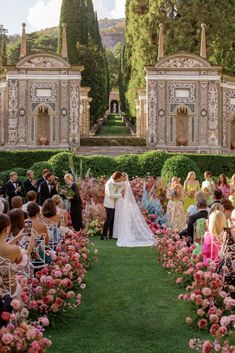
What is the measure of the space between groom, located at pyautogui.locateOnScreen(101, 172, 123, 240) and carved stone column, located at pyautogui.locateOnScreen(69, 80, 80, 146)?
17.9 m

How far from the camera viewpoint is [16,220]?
7258mm

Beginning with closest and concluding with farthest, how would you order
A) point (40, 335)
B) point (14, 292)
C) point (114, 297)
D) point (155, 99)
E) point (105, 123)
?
1. point (40, 335)
2. point (14, 292)
3. point (114, 297)
4. point (155, 99)
5. point (105, 123)

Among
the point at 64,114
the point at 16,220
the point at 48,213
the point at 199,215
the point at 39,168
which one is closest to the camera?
the point at 16,220

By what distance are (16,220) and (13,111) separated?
988 inches

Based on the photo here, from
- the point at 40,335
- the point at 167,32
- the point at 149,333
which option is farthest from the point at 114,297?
the point at 167,32

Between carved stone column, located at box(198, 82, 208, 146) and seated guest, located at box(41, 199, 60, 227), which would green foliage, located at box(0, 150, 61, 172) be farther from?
seated guest, located at box(41, 199, 60, 227)

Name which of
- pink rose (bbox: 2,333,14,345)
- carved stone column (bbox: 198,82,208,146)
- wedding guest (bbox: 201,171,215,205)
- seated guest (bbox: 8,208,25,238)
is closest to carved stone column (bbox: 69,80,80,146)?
carved stone column (bbox: 198,82,208,146)

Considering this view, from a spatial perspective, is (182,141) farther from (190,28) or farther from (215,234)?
(215,234)

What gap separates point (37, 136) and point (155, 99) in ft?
20.8

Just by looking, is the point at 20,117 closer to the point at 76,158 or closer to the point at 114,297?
the point at 76,158

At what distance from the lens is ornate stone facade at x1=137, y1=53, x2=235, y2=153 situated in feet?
103

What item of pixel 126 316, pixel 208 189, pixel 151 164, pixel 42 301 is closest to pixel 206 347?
pixel 42 301

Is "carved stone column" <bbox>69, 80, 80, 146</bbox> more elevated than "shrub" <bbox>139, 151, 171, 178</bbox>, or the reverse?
"carved stone column" <bbox>69, 80, 80, 146</bbox>

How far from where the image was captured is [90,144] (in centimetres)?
3303
